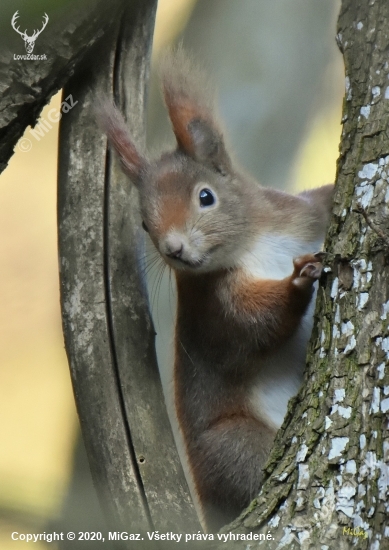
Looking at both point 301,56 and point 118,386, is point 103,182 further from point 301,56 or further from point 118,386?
point 301,56

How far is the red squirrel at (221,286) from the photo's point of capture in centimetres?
298

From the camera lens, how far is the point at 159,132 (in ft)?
16.9

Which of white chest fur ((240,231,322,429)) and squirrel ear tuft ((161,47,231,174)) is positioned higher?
squirrel ear tuft ((161,47,231,174))

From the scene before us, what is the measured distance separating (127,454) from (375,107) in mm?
1760

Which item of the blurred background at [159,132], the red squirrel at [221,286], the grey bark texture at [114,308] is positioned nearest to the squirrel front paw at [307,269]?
the red squirrel at [221,286]

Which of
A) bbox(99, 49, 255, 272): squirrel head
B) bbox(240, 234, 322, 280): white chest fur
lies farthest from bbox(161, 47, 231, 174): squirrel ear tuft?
bbox(240, 234, 322, 280): white chest fur

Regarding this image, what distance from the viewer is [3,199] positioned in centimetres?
625

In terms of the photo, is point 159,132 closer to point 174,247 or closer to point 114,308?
point 114,308

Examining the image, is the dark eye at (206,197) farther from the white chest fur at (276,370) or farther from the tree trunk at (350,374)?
the tree trunk at (350,374)

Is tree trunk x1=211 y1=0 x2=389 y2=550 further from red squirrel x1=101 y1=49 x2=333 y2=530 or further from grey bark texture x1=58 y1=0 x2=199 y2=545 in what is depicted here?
grey bark texture x1=58 y1=0 x2=199 y2=545

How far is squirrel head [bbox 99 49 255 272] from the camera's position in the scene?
116 inches

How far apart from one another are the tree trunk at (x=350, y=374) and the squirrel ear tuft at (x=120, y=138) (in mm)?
1115

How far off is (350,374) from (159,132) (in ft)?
11.6

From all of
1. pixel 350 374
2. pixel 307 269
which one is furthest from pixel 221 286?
pixel 350 374
